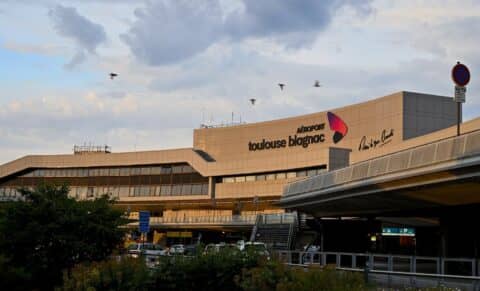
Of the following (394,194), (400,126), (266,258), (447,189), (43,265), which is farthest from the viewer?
(400,126)

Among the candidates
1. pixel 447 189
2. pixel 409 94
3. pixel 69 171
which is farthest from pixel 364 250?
pixel 69 171

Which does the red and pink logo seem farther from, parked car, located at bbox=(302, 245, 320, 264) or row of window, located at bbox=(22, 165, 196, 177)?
parked car, located at bbox=(302, 245, 320, 264)

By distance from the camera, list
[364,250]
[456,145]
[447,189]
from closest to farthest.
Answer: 1. [456,145]
2. [447,189]
3. [364,250]

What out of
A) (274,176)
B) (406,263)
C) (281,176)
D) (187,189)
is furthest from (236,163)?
(406,263)

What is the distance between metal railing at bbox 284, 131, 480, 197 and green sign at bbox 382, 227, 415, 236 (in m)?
33.4

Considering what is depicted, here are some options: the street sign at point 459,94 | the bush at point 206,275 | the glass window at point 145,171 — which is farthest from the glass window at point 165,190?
the bush at point 206,275

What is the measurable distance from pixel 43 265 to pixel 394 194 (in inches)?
721

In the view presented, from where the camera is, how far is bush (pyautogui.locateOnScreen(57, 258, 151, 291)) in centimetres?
1800

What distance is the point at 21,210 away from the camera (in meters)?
24.3

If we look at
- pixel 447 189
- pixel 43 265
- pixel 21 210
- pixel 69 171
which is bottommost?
pixel 43 265

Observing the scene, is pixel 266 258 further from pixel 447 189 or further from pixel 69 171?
pixel 69 171

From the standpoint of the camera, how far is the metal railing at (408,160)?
1005 inches
